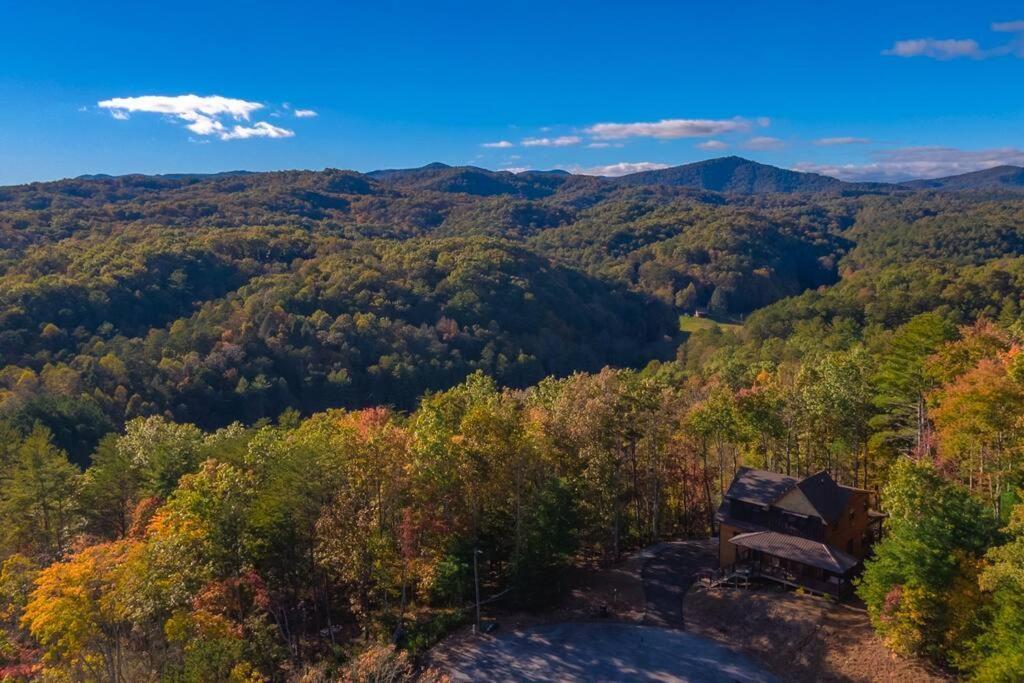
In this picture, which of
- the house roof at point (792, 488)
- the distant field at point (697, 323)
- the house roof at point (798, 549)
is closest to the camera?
the house roof at point (798, 549)

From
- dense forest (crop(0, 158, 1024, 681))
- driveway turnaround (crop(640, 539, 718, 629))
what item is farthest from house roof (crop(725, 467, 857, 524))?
driveway turnaround (crop(640, 539, 718, 629))

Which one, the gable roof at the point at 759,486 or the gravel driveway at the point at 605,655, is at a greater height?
the gable roof at the point at 759,486

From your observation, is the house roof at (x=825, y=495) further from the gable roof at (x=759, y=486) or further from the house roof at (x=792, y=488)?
the gable roof at (x=759, y=486)

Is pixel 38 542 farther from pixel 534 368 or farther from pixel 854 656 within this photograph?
pixel 534 368

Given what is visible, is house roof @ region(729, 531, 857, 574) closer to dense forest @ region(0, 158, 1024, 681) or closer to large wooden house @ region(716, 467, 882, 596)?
large wooden house @ region(716, 467, 882, 596)

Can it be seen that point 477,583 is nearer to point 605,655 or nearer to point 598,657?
point 598,657

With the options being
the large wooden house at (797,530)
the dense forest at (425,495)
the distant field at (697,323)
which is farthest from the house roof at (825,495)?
the distant field at (697,323)

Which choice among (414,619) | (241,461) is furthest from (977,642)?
(241,461)
